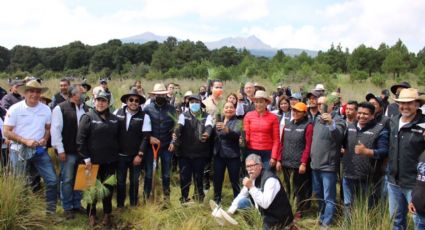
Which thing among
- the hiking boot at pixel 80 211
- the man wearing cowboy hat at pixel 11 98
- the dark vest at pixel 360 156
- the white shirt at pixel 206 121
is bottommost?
the hiking boot at pixel 80 211

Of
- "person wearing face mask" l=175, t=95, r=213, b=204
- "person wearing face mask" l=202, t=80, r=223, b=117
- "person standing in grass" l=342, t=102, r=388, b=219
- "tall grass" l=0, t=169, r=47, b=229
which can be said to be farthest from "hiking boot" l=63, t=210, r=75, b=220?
"person standing in grass" l=342, t=102, r=388, b=219

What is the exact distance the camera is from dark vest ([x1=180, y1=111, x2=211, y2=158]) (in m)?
6.20

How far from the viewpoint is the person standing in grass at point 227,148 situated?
20.0 ft

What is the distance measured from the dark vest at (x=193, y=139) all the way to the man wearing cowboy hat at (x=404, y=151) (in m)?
2.77

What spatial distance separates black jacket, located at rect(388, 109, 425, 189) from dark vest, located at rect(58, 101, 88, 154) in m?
4.42

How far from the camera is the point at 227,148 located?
6141mm

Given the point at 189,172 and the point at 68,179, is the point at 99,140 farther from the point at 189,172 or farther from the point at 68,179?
the point at 189,172

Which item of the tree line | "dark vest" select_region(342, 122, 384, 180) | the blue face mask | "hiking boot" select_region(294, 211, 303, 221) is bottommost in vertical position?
"hiking boot" select_region(294, 211, 303, 221)

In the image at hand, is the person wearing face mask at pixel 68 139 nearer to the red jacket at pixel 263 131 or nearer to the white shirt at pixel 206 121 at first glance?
the white shirt at pixel 206 121

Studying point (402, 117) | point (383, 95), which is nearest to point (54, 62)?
point (383, 95)

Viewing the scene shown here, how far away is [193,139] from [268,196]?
6.29 feet

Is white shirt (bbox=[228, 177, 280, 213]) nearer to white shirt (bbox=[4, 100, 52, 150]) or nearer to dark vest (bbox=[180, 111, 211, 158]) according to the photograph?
dark vest (bbox=[180, 111, 211, 158])

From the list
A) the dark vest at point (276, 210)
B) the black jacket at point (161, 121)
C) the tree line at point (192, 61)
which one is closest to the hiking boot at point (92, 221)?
the black jacket at point (161, 121)

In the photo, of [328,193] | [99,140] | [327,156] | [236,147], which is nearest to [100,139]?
[99,140]
